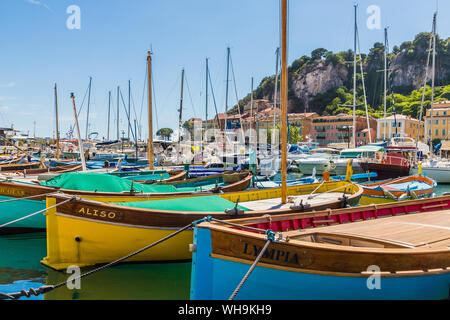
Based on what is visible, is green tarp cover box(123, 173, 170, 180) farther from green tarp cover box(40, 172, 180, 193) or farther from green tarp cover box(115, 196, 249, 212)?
green tarp cover box(115, 196, 249, 212)

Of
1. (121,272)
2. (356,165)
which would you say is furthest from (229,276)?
(356,165)

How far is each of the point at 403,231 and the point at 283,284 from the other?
10.7ft

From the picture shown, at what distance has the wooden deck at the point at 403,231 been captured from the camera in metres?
6.03

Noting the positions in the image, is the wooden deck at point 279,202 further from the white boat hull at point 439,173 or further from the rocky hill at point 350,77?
the rocky hill at point 350,77

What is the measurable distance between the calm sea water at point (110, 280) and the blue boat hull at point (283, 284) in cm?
247

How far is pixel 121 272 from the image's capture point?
8.50m

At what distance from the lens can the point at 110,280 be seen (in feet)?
26.3

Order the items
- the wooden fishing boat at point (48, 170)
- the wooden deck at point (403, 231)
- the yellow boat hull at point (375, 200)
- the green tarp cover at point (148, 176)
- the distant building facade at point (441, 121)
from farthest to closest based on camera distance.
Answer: the distant building facade at point (441, 121) → the wooden fishing boat at point (48, 170) → the green tarp cover at point (148, 176) → the yellow boat hull at point (375, 200) → the wooden deck at point (403, 231)

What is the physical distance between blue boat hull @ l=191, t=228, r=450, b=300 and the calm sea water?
2473mm

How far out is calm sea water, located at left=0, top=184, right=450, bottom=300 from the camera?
7.30 meters

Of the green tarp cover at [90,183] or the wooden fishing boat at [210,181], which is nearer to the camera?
the green tarp cover at [90,183]

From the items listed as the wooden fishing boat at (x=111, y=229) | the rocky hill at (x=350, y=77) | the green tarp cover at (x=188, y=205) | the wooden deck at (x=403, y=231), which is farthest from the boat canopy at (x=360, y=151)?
the rocky hill at (x=350, y=77)

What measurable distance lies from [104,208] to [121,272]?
1765 mm
